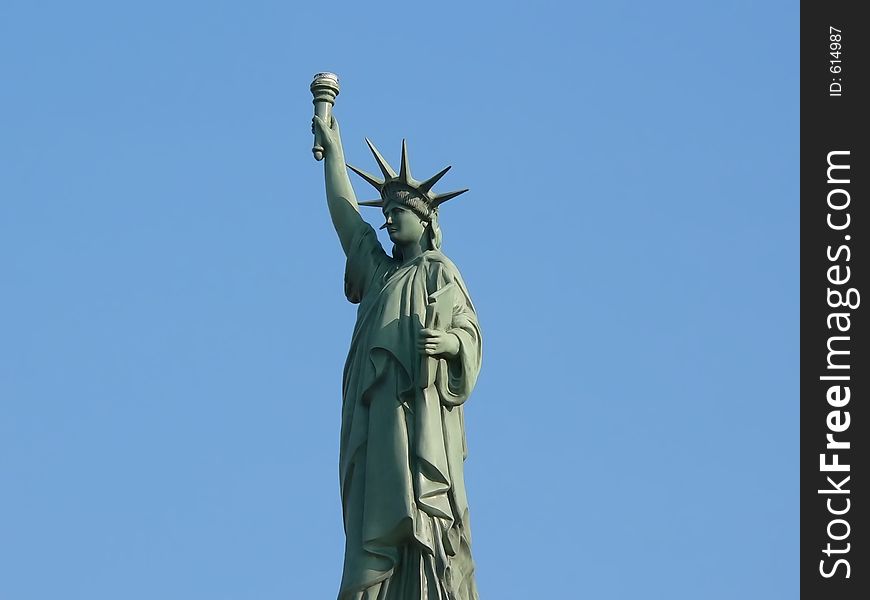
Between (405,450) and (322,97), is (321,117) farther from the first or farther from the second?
(405,450)

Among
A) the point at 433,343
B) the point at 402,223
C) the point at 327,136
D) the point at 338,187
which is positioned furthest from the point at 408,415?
the point at 327,136

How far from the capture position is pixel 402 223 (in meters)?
24.2

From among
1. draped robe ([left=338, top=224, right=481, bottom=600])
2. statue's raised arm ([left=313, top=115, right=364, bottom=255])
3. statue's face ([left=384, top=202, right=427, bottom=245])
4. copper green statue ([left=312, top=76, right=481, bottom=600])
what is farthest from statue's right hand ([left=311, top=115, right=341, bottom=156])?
draped robe ([left=338, top=224, right=481, bottom=600])

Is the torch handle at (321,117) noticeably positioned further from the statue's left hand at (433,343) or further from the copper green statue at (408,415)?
the statue's left hand at (433,343)

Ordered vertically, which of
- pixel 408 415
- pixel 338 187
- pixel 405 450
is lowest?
pixel 405 450

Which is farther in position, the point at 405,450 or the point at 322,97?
the point at 322,97

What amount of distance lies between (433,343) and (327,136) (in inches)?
116

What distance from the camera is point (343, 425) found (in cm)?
2392

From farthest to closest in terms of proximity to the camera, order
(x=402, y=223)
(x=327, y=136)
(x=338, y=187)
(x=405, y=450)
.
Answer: (x=327, y=136)
(x=338, y=187)
(x=402, y=223)
(x=405, y=450)

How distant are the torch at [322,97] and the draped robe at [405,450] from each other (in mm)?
1803

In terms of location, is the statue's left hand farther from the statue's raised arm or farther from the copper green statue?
the statue's raised arm

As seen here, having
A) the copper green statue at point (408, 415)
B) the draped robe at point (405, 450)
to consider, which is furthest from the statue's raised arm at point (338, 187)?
the draped robe at point (405, 450)

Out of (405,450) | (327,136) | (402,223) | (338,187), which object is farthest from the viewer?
(327,136)
